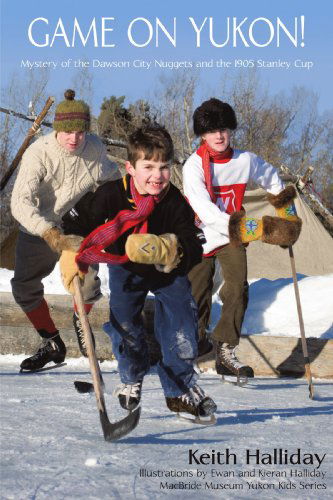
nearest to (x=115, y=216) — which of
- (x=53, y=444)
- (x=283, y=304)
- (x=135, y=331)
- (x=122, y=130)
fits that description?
(x=135, y=331)

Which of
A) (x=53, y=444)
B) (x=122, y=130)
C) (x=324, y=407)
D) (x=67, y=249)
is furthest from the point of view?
(x=122, y=130)

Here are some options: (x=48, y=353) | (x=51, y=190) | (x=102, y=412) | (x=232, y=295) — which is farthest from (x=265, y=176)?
(x=102, y=412)

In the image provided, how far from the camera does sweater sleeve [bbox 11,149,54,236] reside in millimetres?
5020

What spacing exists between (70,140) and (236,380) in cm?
187

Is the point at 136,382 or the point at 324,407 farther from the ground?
the point at 136,382

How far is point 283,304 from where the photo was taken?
6.63m

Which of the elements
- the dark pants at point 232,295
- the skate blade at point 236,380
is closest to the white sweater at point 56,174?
the dark pants at point 232,295

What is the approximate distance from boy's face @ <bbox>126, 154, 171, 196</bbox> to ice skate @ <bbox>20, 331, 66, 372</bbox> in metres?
2.27

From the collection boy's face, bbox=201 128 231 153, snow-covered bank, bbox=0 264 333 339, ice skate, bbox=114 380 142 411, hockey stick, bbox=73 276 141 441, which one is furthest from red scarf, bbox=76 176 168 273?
snow-covered bank, bbox=0 264 333 339

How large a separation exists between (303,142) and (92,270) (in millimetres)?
26986

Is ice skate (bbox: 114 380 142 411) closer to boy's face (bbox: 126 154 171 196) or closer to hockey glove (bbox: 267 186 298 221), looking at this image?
boy's face (bbox: 126 154 171 196)

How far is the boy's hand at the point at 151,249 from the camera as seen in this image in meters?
3.38

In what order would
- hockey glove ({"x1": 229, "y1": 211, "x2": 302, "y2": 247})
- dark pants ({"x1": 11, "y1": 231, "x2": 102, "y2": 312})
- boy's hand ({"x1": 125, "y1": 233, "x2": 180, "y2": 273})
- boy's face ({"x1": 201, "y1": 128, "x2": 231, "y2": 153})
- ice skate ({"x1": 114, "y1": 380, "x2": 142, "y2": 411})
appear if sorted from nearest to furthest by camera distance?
1. boy's hand ({"x1": 125, "y1": 233, "x2": 180, "y2": 273})
2. ice skate ({"x1": 114, "y1": 380, "x2": 142, "y2": 411})
3. hockey glove ({"x1": 229, "y1": 211, "x2": 302, "y2": 247})
4. boy's face ({"x1": 201, "y1": 128, "x2": 231, "y2": 153})
5. dark pants ({"x1": 11, "y1": 231, "x2": 102, "y2": 312})

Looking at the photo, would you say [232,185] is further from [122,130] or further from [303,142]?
[303,142]
